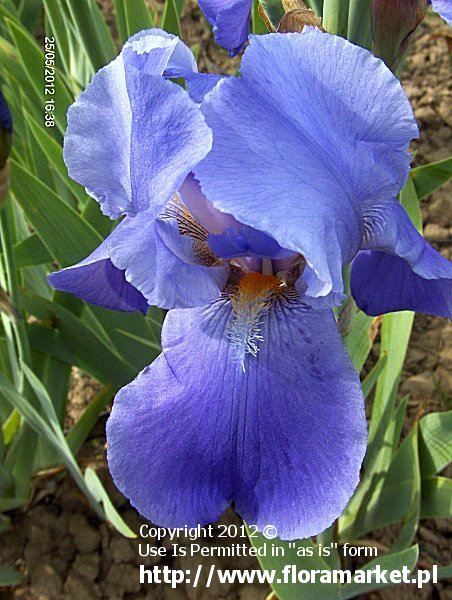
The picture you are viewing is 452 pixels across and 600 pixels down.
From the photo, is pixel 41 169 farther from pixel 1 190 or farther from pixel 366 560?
pixel 366 560

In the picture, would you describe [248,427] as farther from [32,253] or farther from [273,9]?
[32,253]

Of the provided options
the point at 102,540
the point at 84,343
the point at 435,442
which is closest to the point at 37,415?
the point at 84,343

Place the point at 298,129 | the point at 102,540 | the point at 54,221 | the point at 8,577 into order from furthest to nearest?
the point at 102,540, the point at 8,577, the point at 54,221, the point at 298,129

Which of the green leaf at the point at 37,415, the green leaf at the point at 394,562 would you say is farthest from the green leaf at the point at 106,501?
the green leaf at the point at 394,562

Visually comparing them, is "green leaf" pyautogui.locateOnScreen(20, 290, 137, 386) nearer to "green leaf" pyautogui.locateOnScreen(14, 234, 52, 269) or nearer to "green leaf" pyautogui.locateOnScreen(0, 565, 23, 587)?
→ "green leaf" pyautogui.locateOnScreen(14, 234, 52, 269)

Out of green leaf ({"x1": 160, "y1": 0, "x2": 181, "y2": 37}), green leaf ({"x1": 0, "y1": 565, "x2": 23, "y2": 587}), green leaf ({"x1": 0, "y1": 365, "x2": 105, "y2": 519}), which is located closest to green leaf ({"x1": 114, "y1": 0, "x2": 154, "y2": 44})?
green leaf ({"x1": 160, "y1": 0, "x2": 181, "y2": 37})

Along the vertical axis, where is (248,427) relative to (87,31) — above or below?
below
